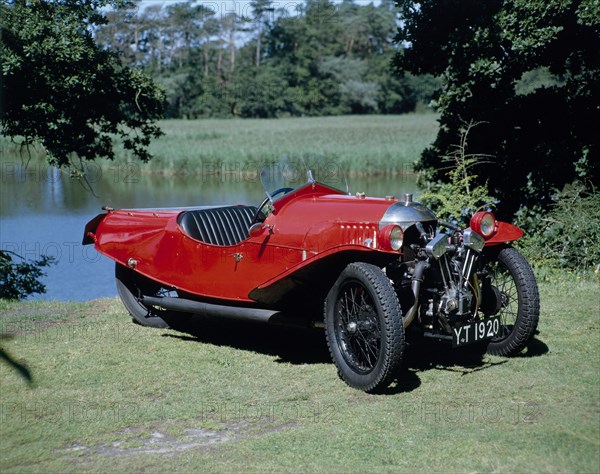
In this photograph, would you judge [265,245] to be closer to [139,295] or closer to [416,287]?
[416,287]

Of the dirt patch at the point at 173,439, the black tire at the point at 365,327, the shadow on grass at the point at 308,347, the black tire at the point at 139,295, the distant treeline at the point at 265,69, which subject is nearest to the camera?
the dirt patch at the point at 173,439

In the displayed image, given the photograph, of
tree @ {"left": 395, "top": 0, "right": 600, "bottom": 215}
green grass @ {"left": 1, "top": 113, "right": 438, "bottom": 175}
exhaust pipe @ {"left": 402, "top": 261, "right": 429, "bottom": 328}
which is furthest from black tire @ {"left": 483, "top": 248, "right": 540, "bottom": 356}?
green grass @ {"left": 1, "top": 113, "right": 438, "bottom": 175}

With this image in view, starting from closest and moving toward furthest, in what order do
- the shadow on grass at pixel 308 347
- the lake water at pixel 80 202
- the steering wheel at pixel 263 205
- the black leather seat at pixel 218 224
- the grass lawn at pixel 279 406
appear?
the grass lawn at pixel 279 406, the shadow on grass at pixel 308 347, the steering wheel at pixel 263 205, the black leather seat at pixel 218 224, the lake water at pixel 80 202

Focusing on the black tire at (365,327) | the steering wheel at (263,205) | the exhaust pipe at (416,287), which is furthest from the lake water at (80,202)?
the exhaust pipe at (416,287)

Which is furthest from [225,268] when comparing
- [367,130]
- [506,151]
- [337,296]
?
[367,130]

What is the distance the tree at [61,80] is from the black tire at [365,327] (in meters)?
7.60

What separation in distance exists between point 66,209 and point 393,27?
62735 mm

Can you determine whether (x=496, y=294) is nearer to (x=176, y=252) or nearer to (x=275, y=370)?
(x=275, y=370)

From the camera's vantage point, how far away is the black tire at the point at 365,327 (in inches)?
212

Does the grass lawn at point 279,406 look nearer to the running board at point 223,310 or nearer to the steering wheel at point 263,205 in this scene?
the running board at point 223,310

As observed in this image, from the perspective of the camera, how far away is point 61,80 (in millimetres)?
12047

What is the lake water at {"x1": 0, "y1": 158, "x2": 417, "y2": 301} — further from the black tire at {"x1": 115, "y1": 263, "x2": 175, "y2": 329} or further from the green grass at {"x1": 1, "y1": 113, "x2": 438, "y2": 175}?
the black tire at {"x1": 115, "y1": 263, "x2": 175, "y2": 329}

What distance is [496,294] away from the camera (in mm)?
6203

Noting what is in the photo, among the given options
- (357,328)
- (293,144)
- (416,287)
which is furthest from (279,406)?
(293,144)
